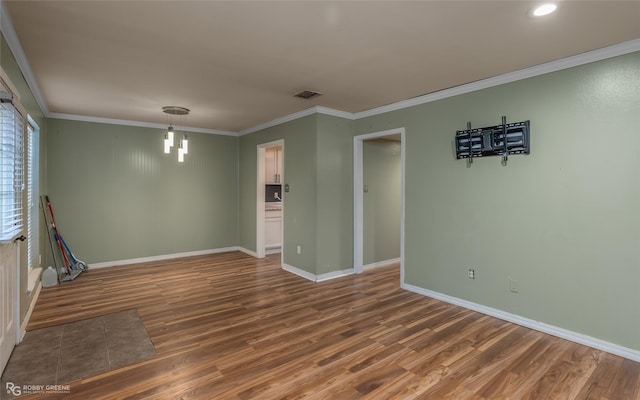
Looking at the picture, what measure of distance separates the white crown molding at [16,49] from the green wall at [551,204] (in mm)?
4015

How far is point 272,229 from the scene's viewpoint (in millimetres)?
7148

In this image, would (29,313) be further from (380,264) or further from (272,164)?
(272,164)

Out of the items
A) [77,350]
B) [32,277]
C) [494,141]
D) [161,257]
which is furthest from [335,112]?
[32,277]

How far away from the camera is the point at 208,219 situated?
6711 mm

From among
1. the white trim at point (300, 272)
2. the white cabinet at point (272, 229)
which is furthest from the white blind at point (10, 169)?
the white cabinet at point (272, 229)

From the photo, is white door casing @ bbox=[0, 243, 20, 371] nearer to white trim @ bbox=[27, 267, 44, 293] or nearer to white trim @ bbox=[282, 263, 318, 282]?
white trim @ bbox=[27, 267, 44, 293]

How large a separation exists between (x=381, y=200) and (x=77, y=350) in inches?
174

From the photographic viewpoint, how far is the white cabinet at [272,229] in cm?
705

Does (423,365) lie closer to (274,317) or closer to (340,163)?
(274,317)

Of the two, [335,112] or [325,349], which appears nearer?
[325,349]

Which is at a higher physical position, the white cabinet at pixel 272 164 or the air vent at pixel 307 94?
the air vent at pixel 307 94

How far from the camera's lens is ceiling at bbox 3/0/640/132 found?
7.19 ft

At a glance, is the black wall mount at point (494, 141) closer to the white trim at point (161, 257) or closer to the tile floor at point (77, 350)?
the tile floor at point (77, 350)

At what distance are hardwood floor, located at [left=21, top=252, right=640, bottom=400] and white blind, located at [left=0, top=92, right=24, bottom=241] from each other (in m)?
1.22
